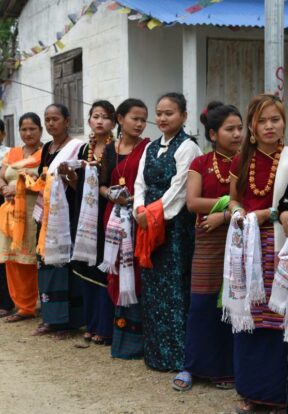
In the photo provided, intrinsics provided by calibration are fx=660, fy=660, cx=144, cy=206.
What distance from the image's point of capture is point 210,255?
4.00 meters

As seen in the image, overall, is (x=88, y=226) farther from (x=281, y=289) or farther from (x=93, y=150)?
(x=281, y=289)

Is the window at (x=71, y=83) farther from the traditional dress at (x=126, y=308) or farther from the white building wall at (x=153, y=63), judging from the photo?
the traditional dress at (x=126, y=308)

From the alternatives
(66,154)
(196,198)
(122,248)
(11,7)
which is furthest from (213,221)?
(11,7)

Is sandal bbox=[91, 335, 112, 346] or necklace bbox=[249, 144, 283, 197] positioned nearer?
necklace bbox=[249, 144, 283, 197]

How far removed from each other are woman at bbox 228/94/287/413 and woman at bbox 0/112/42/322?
110 inches

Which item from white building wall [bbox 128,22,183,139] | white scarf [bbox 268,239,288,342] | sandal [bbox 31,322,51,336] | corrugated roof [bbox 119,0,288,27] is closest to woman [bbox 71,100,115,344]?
sandal [bbox 31,322,51,336]

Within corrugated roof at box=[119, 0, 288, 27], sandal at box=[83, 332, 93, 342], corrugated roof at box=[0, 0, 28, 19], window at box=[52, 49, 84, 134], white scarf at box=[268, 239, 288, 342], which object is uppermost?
corrugated roof at box=[0, 0, 28, 19]

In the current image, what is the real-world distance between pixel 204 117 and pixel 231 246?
990 millimetres

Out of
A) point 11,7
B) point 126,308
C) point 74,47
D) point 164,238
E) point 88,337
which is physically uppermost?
point 11,7

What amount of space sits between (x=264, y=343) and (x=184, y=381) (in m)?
0.77

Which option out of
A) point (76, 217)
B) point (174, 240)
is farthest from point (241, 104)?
point (174, 240)

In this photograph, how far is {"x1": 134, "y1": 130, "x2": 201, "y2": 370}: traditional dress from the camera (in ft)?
14.0

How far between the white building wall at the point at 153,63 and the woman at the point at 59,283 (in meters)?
2.66

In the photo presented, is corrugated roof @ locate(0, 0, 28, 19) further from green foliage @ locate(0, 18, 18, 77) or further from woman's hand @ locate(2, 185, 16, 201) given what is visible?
woman's hand @ locate(2, 185, 16, 201)
